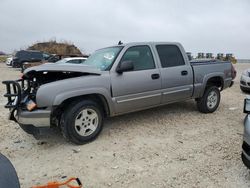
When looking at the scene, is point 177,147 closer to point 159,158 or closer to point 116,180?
point 159,158

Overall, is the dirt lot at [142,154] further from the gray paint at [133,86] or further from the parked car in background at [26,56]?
the parked car in background at [26,56]

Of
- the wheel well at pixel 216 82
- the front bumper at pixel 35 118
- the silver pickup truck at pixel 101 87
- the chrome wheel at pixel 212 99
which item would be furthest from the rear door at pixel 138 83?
the wheel well at pixel 216 82

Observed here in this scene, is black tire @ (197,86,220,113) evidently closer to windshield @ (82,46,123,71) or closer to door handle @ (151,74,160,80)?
door handle @ (151,74,160,80)

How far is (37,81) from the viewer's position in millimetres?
4207

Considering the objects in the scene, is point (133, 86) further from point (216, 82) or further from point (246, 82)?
point (246, 82)

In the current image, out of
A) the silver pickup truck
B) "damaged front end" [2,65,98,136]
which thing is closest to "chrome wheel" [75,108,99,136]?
the silver pickup truck

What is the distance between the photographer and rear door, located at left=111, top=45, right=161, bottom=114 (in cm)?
445

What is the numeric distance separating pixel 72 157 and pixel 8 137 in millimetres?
1683

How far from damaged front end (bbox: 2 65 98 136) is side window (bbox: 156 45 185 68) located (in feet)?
5.56

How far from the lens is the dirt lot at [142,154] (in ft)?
10.3

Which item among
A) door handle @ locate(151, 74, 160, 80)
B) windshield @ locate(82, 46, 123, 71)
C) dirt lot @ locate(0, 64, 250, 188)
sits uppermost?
windshield @ locate(82, 46, 123, 71)

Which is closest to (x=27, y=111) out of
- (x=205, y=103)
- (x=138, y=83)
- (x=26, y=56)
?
(x=138, y=83)

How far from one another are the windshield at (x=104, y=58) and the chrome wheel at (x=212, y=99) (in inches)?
108

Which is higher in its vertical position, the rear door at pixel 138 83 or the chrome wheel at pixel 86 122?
the rear door at pixel 138 83
